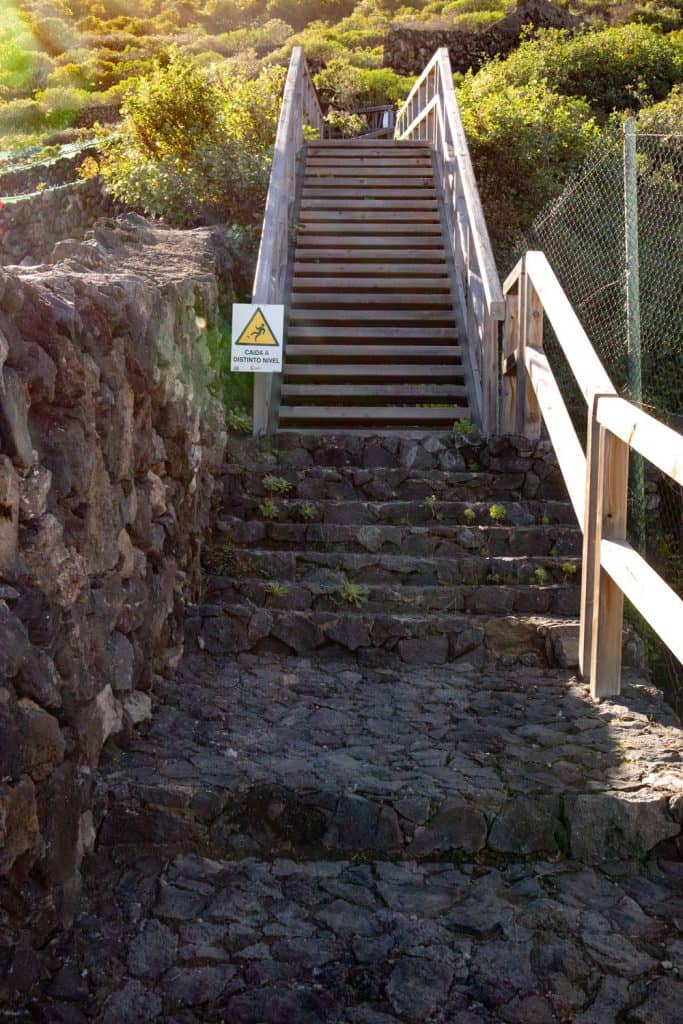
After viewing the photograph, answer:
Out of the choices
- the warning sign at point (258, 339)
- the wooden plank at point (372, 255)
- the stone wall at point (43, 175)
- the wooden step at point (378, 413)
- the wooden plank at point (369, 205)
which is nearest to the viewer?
the warning sign at point (258, 339)

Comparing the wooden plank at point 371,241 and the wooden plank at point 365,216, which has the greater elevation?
the wooden plank at point 365,216

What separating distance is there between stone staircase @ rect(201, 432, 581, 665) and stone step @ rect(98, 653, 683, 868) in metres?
0.49

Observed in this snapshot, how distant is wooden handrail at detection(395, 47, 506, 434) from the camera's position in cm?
672

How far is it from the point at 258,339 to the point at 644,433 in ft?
11.3

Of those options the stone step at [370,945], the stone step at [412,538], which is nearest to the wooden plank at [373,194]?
the stone step at [412,538]

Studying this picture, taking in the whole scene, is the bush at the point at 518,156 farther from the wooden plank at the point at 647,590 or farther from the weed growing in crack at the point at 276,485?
the wooden plank at the point at 647,590

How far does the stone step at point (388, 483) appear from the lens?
5.77 m

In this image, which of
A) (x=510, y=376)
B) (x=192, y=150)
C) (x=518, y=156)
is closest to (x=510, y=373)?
(x=510, y=376)

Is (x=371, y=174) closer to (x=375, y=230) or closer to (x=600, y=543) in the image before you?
(x=375, y=230)

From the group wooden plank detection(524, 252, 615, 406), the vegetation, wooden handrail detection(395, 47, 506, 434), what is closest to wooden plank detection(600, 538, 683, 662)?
wooden plank detection(524, 252, 615, 406)

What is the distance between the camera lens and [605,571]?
403 cm

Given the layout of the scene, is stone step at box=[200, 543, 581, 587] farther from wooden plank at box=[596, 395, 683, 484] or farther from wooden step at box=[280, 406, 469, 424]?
wooden step at box=[280, 406, 469, 424]

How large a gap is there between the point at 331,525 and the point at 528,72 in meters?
12.1

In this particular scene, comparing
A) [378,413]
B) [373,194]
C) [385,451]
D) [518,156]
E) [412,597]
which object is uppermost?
[518,156]
